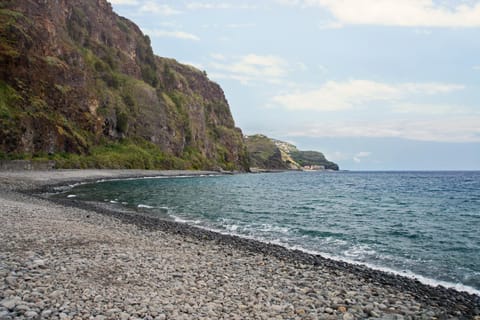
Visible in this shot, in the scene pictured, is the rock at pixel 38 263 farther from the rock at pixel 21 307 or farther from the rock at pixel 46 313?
the rock at pixel 46 313

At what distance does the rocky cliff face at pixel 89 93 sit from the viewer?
74312 mm

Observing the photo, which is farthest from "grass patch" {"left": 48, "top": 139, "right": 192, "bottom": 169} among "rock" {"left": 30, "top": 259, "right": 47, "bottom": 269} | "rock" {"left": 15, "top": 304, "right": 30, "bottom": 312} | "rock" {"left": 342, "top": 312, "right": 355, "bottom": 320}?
"rock" {"left": 342, "top": 312, "right": 355, "bottom": 320}

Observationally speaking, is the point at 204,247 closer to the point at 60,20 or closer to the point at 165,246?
the point at 165,246

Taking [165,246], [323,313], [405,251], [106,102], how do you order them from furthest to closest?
[106,102] → [405,251] → [165,246] → [323,313]

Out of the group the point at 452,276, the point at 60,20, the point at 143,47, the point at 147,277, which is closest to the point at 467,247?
the point at 452,276

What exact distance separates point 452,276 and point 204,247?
35.5 ft

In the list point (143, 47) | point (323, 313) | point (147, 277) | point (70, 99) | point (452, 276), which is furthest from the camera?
point (143, 47)

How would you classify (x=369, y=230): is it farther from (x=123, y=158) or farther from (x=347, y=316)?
(x=123, y=158)

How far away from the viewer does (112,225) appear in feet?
69.9

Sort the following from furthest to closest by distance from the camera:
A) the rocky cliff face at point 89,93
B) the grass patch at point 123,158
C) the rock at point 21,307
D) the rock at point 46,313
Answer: the grass patch at point 123,158 → the rocky cliff face at point 89,93 → the rock at point 21,307 → the rock at point 46,313

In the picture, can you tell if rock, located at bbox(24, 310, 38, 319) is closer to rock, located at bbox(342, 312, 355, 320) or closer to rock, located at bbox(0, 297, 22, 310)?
rock, located at bbox(0, 297, 22, 310)

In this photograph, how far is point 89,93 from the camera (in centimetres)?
9844

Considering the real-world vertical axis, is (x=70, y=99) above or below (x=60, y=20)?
below

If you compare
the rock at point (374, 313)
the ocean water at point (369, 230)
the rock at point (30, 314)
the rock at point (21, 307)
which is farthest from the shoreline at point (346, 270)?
the rock at point (21, 307)
